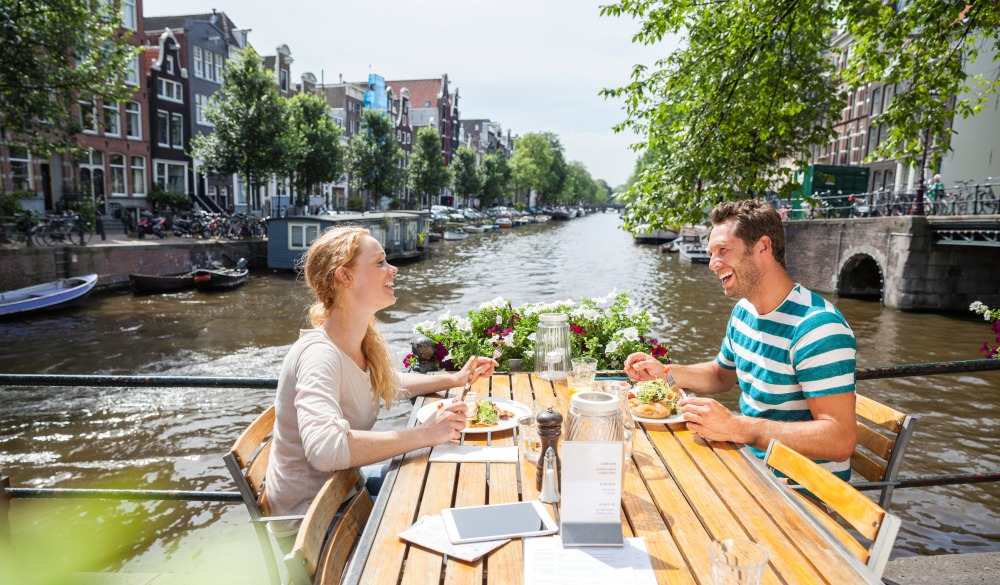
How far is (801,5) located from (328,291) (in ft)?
19.1

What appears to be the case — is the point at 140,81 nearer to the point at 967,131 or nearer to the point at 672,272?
Answer: the point at 672,272

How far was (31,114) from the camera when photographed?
14.7 metres

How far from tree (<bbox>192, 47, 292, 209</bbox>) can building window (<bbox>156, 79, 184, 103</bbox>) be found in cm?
504

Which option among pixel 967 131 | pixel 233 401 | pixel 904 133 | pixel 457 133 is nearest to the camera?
pixel 904 133

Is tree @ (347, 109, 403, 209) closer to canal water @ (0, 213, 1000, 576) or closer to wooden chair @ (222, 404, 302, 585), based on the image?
canal water @ (0, 213, 1000, 576)

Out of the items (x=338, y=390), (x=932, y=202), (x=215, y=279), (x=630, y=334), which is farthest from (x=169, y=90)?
(x=338, y=390)

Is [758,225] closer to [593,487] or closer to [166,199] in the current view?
[593,487]

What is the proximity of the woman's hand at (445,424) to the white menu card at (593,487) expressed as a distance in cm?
67

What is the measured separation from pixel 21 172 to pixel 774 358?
90.4 feet

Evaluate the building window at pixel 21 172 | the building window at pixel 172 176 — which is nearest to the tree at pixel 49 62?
the building window at pixel 21 172

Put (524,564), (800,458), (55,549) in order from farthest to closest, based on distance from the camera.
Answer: (55,549), (800,458), (524,564)

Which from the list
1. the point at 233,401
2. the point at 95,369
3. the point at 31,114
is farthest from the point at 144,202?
the point at 233,401

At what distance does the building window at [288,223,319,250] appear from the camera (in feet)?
79.9

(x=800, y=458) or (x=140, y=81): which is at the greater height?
(x=140, y=81)
